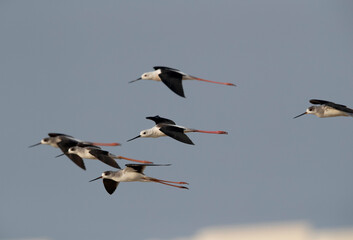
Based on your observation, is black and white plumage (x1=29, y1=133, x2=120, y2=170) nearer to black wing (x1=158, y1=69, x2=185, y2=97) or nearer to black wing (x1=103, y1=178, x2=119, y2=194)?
black wing (x1=103, y1=178, x2=119, y2=194)

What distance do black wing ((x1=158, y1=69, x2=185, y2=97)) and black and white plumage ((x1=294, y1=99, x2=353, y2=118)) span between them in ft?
9.02

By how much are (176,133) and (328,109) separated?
3227mm

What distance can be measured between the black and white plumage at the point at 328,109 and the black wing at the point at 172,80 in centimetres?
275

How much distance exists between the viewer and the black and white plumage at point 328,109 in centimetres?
2345

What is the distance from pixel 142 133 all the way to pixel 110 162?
2543mm

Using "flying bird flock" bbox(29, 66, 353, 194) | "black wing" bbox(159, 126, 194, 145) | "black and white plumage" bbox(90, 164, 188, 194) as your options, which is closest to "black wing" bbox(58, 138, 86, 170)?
"flying bird flock" bbox(29, 66, 353, 194)

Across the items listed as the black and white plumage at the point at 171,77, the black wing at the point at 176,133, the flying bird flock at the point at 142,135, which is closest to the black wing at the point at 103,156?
the flying bird flock at the point at 142,135

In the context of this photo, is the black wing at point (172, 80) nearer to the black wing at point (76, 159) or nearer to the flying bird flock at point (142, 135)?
the flying bird flock at point (142, 135)

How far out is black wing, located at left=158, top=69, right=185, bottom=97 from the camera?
922 inches

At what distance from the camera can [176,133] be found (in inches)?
906

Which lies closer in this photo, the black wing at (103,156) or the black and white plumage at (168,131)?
the black wing at (103,156)

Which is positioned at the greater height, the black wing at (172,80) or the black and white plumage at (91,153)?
the black wing at (172,80)

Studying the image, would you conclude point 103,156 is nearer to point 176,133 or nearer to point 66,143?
point 66,143

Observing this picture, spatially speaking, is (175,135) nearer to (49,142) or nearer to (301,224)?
(49,142)
